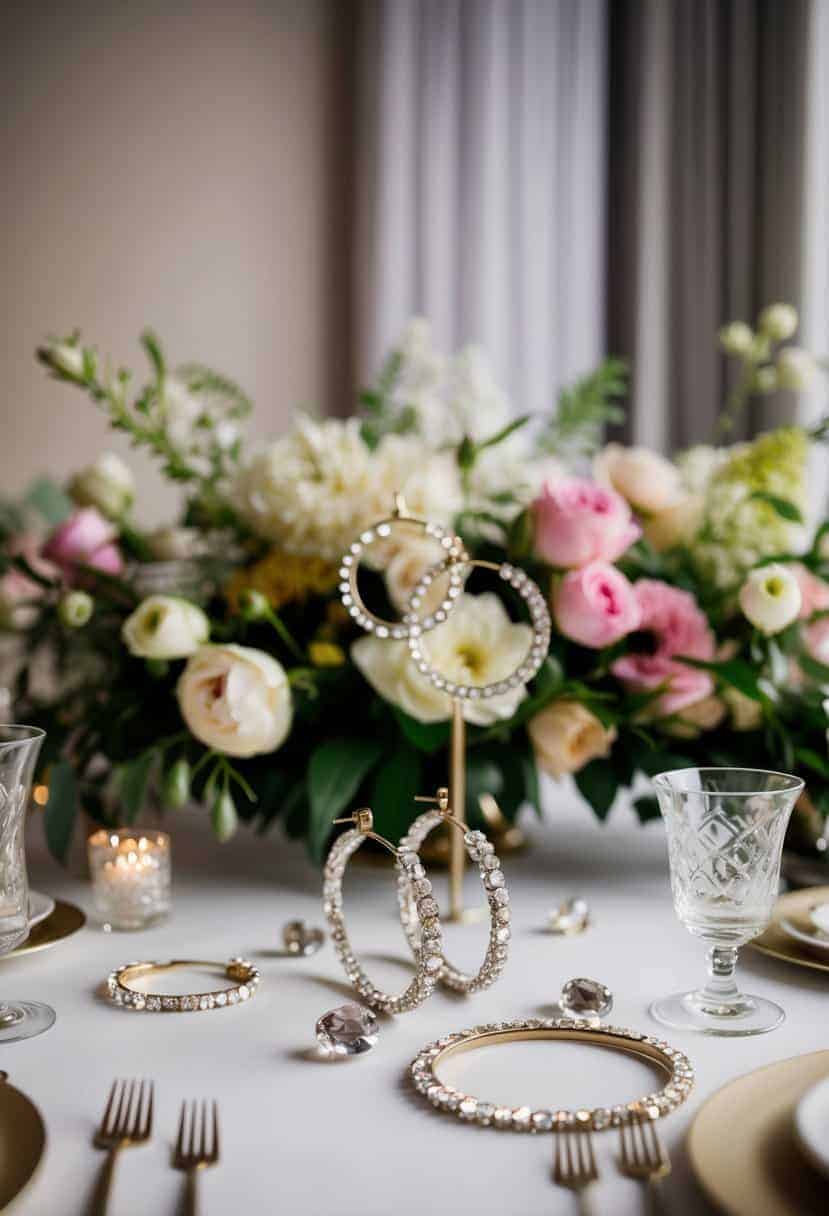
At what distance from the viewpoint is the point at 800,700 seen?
129 cm

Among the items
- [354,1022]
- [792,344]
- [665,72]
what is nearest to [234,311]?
[665,72]

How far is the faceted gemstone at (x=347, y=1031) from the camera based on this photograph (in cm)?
83

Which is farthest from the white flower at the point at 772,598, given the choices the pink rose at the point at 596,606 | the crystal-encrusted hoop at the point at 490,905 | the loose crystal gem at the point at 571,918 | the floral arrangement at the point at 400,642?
the crystal-encrusted hoop at the point at 490,905

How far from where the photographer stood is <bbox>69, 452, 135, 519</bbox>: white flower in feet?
5.32

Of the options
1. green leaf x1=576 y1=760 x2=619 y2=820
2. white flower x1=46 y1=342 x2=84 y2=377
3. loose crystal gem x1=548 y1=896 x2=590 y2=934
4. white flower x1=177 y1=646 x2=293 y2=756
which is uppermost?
white flower x1=46 y1=342 x2=84 y2=377

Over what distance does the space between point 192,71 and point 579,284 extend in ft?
4.20

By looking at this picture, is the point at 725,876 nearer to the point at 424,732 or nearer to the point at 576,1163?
the point at 576,1163

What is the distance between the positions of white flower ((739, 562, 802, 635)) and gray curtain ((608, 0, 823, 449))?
1.45m

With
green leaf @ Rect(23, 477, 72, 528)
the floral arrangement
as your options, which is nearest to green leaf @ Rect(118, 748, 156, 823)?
the floral arrangement

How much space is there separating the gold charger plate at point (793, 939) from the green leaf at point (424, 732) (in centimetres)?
34

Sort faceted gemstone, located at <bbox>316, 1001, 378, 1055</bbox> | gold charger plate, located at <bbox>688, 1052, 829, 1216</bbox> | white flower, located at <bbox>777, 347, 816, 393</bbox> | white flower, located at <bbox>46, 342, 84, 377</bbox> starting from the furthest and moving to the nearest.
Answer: white flower, located at <bbox>777, 347, 816, 393</bbox> → white flower, located at <bbox>46, 342, 84, 377</bbox> → faceted gemstone, located at <bbox>316, 1001, 378, 1055</bbox> → gold charger plate, located at <bbox>688, 1052, 829, 1216</bbox>

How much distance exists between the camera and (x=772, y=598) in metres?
1.17

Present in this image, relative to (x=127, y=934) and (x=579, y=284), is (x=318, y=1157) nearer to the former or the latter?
(x=127, y=934)

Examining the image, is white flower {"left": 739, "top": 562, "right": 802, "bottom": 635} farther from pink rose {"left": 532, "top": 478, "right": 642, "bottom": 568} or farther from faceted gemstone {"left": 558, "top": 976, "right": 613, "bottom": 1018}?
faceted gemstone {"left": 558, "top": 976, "right": 613, "bottom": 1018}
